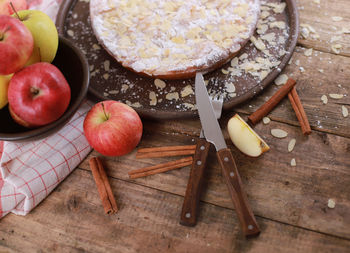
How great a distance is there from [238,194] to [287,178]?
0.54ft

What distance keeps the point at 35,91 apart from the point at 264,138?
63 cm

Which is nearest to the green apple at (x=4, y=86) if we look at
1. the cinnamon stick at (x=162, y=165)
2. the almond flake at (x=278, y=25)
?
the cinnamon stick at (x=162, y=165)

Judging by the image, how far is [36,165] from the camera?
0.96 metres

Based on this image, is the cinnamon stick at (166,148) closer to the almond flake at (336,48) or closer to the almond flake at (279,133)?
the almond flake at (279,133)

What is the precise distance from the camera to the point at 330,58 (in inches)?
43.7

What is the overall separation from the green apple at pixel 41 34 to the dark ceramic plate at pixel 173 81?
188mm

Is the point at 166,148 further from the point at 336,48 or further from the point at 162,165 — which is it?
the point at 336,48

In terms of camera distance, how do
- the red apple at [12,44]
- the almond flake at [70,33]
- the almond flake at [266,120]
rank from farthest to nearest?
the almond flake at [70,33] < the almond flake at [266,120] < the red apple at [12,44]

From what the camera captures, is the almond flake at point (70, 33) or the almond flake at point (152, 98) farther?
the almond flake at point (70, 33)

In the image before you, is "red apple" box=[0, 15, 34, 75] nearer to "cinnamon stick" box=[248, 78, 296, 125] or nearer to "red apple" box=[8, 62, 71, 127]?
"red apple" box=[8, 62, 71, 127]

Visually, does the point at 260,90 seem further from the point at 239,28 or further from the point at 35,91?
the point at 35,91

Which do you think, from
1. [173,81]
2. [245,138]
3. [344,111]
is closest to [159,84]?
[173,81]

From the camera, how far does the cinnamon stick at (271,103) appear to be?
0.99 m

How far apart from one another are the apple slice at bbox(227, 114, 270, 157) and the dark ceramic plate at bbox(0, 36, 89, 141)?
414 millimetres
